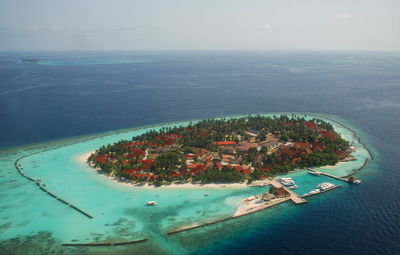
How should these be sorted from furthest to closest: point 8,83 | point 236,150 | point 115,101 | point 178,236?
1. point 8,83
2. point 115,101
3. point 236,150
4. point 178,236

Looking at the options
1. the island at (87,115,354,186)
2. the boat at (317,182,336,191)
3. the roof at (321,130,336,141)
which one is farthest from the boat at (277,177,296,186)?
the roof at (321,130,336,141)

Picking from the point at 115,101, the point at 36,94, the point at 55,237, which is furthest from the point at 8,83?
the point at 55,237

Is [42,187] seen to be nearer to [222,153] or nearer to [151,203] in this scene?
[151,203]

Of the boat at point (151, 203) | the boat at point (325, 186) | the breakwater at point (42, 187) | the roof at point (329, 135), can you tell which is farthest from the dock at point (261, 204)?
the roof at point (329, 135)

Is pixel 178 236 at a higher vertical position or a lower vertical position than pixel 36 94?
lower

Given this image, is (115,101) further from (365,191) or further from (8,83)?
(365,191)

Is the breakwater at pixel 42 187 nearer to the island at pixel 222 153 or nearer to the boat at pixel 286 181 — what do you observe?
the island at pixel 222 153
